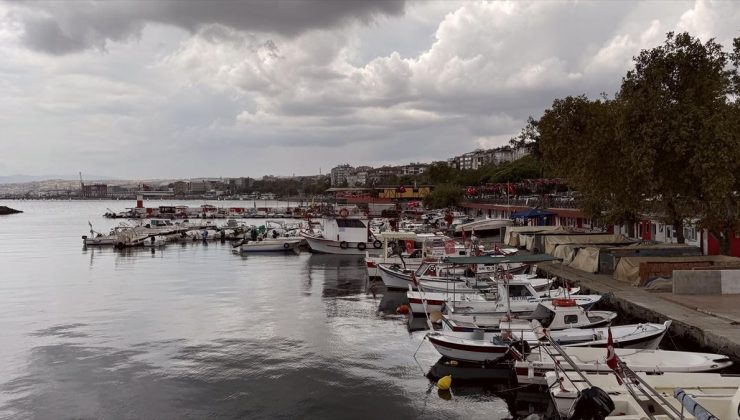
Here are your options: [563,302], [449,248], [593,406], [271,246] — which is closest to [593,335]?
[563,302]

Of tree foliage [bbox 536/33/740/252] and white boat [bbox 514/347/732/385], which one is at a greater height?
tree foliage [bbox 536/33/740/252]

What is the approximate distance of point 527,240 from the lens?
54.6 meters

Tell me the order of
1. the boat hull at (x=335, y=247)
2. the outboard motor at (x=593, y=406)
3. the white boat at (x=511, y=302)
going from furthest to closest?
the boat hull at (x=335, y=247) < the white boat at (x=511, y=302) < the outboard motor at (x=593, y=406)

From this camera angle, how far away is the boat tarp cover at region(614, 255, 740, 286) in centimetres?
3219

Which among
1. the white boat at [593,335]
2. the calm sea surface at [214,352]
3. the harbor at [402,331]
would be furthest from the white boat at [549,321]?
the calm sea surface at [214,352]

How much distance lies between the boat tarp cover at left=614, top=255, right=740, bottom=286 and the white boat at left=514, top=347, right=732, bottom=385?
45.4 ft

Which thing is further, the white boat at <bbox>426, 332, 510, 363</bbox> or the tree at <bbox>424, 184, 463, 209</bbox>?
the tree at <bbox>424, 184, 463, 209</bbox>

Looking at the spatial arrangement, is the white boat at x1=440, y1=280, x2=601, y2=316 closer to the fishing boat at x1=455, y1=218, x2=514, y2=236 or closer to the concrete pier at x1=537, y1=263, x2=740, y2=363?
the concrete pier at x1=537, y1=263, x2=740, y2=363

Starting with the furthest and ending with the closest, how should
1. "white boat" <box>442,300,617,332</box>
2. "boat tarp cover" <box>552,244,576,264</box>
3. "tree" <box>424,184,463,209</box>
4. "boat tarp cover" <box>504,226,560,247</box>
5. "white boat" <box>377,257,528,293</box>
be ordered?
"tree" <box>424,184,463,209</box>, "boat tarp cover" <box>504,226,560,247</box>, "boat tarp cover" <box>552,244,576,264</box>, "white boat" <box>377,257,528,293</box>, "white boat" <box>442,300,617,332</box>

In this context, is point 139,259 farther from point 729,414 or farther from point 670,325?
point 729,414

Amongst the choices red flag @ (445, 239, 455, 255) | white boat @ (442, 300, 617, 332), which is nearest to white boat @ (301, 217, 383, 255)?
red flag @ (445, 239, 455, 255)

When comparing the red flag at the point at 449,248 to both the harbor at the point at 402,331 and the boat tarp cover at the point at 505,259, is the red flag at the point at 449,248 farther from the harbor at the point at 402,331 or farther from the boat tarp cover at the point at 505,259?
Result: the boat tarp cover at the point at 505,259

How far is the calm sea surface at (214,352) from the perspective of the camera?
63.1ft

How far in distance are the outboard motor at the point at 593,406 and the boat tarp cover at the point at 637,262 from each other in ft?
64.2
